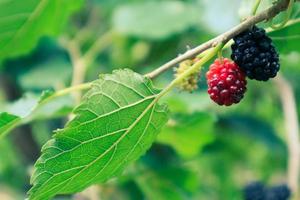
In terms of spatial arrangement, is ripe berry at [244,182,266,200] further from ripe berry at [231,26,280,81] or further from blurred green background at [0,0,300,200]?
ripe berry at [231,26,280,81]

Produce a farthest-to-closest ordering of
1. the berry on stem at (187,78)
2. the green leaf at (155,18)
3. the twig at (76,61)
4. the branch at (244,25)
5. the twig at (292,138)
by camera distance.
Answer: the green leaf at (155,18)
the twig at (76,61)
the twig at (292,138)
the berry on stem at (187,78)
the branch at (244,25)

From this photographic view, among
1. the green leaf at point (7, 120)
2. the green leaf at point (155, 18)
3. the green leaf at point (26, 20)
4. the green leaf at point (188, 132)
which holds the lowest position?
the green leaf at point (188, 132)

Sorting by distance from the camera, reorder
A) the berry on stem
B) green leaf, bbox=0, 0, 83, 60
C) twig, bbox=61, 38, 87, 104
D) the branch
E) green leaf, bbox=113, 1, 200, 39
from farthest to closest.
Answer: green leaf, bbox=113, 1, 200, 39 < twig, bbox=61, 38, 87, 104 < green leaf, bbox=0, 0, 83, 60 < the berry on stem < the branch

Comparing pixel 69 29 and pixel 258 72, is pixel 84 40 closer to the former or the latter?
pixel 69 29

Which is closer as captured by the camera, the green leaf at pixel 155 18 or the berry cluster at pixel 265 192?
the berry cluster at pixel 265 192

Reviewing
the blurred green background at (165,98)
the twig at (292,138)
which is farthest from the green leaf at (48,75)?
the twig at (292,138)

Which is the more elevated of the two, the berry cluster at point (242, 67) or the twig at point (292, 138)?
the berry cluster at point (242, 67)

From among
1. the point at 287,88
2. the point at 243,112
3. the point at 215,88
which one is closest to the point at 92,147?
the point at 215,88

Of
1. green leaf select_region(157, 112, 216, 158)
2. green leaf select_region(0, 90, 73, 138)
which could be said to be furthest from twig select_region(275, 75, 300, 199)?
green leaf select_region(0, 90, 73, 138)

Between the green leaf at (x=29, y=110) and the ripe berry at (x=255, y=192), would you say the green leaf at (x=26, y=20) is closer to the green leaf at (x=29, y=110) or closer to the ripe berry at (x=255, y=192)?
the green leaf at (x=29, y=110)
